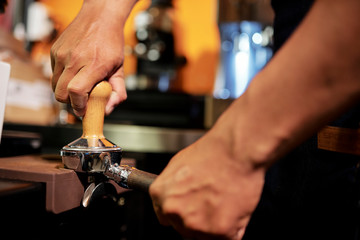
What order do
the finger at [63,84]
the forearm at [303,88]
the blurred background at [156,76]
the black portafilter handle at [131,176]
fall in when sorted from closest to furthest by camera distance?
the forearm at [303,88]
the black portafilter handle at [131,176]
the finger at [63,84]
the blurred background at [156,76]

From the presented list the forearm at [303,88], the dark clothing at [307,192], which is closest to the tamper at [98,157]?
the forearm at [303,88]

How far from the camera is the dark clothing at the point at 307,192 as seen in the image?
1.69ft

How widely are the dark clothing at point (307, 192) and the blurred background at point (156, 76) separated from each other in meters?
0.43

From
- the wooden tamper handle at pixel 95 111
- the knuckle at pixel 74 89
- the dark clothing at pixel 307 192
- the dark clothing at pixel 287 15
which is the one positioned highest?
the dark clothing at pixel 287 15

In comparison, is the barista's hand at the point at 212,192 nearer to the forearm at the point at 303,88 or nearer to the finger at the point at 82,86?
the forearm at the point at 303,88

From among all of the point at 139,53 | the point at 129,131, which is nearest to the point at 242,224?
the point at 129,131

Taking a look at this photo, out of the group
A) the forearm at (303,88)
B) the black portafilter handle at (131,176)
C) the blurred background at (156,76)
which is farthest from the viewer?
the blurred background at (156,76)

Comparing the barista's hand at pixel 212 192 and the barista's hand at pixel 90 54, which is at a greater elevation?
the barista's hand at pixel 90 54

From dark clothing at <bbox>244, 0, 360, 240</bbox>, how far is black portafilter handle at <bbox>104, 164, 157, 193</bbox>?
0.24m

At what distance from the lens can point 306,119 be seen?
1.09 feet

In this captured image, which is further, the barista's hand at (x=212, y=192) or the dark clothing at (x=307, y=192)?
the dark clothing at (x=307, y=192)

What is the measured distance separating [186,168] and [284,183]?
271 mm

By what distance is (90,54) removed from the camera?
55 cm

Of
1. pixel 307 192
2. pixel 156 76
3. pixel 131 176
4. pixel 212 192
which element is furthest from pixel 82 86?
pixel 156 76
